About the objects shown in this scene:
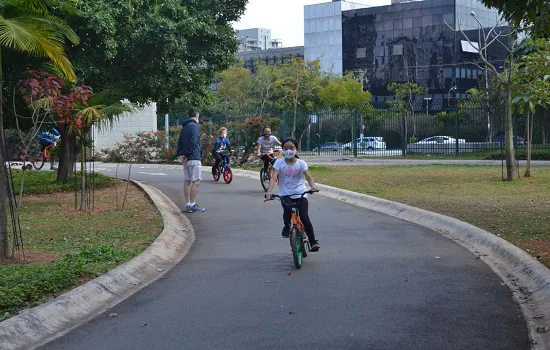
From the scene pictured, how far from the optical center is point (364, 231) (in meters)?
13.6

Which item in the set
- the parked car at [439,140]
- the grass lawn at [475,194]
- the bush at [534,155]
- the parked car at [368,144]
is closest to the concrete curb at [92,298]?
the grass lawn at [475,194]

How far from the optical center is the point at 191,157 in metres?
16.7

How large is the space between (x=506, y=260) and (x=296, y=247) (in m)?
2.80

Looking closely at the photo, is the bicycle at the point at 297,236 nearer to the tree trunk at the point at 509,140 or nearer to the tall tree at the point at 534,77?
the tall tree at the point at 534,77

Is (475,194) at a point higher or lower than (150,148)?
lower

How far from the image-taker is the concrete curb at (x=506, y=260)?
7.63 metres

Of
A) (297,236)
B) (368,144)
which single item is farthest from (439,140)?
(297,236)

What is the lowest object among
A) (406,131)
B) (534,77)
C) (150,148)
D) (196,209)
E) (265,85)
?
(196,209)

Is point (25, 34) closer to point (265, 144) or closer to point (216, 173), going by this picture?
point (265, 144)

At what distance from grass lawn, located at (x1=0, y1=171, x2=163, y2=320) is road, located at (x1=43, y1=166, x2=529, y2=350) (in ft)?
2.52

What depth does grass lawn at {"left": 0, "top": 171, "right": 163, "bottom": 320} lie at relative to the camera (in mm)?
8234

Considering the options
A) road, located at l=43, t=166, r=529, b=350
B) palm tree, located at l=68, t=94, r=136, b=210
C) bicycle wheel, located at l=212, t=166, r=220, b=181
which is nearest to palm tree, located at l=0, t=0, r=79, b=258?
road, located at l=43, t=166, r=529, b=350

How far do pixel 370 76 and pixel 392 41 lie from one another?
14.7 ft

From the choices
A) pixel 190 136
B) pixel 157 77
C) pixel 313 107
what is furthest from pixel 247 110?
pixel 190 136
